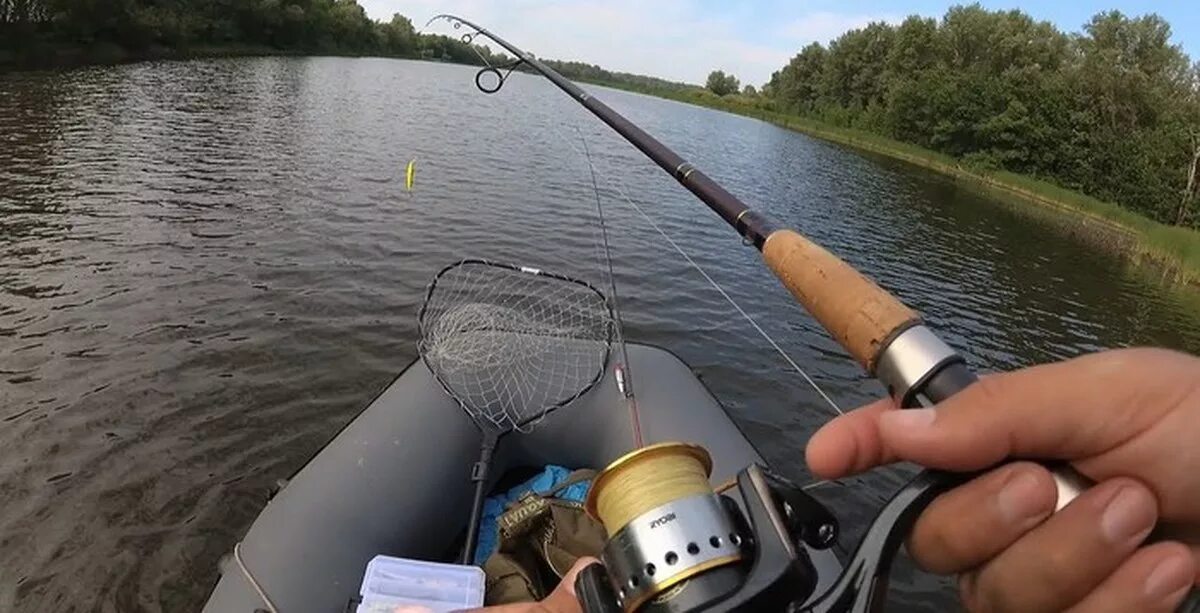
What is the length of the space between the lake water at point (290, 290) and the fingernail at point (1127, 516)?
490 cm

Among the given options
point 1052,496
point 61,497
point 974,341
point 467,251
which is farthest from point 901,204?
point 1052,496

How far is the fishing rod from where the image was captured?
1.09 m

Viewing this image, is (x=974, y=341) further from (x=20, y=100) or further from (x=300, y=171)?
(x=20, y=100)

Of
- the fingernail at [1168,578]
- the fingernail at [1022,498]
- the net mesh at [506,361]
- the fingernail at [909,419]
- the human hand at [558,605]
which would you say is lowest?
the net mesh at [506,361]

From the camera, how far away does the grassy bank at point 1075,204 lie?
59.9 ft

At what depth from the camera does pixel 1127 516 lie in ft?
2.97

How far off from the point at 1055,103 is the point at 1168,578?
46.4m

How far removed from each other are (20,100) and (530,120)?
47.4ft

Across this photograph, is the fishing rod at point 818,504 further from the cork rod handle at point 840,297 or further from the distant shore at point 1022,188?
the distant shore at point 1022,188

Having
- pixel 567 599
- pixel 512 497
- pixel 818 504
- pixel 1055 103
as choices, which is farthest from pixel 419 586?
pixel 1055 103

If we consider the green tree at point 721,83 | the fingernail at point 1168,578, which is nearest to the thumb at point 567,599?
the fingernail at point 1168,578

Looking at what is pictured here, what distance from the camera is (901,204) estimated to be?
23.0 metres

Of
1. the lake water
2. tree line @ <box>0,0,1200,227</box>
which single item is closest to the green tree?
tree line @ <box>0,0,1200,227</box>

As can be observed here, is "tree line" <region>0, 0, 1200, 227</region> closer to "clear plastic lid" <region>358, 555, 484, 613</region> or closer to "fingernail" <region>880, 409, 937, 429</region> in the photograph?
"clear plastic lid" <region>358, 555, 484, 613</region>
